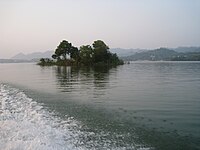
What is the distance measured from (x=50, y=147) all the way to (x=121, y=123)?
4.72 m

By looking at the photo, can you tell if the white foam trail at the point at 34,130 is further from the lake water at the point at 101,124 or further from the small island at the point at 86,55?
the small island at the point at 86,55

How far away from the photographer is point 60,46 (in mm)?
120688

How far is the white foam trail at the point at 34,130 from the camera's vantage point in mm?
9977

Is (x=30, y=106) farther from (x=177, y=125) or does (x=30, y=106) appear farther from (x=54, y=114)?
(x=177, y=125)

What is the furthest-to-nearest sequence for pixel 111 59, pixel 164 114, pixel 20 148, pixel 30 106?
pixel 111 59 → pixel 30 106 → pixel 164 114 → pixel 20 148

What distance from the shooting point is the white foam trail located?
9.98 m

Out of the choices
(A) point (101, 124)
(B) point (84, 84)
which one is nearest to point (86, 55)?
(B) point (84, 84)

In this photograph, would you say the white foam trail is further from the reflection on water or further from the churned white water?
the reflection on water

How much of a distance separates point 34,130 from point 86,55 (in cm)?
9623

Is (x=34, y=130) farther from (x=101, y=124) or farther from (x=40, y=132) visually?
(x=101, y=124)

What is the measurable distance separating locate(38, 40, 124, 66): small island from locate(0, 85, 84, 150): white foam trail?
90.8 m

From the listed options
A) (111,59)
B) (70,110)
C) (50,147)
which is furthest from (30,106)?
(111,59)

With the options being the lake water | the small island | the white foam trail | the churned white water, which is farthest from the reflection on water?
the small island

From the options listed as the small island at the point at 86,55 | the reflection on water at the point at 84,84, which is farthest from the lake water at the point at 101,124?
the small island at the point at 86,55
